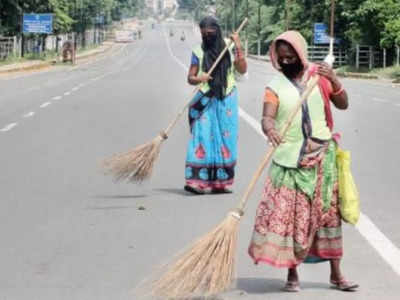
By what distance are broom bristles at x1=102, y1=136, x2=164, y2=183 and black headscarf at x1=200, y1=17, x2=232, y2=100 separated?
746 mm

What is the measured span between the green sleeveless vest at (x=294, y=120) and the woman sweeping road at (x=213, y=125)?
4.39 metres

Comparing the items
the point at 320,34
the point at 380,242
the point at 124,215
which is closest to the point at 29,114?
the point at 124,215

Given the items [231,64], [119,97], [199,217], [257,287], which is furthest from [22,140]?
[119,97]

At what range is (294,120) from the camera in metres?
6.42

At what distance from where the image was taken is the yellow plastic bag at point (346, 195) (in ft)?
20.6

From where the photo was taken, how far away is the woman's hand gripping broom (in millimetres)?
5977

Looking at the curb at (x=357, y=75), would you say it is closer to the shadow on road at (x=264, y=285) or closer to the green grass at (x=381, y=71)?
the green grass at (x=381, y=71)

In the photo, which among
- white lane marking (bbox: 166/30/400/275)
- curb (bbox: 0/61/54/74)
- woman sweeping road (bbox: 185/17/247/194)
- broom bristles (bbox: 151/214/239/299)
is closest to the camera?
broom bristles (bbox: 151/214/239/299)

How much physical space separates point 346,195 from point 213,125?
469 cm

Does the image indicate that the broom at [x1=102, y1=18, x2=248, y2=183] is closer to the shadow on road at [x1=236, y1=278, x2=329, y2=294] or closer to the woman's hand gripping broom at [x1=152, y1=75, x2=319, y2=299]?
the shadow on road at [x1=236, y1=278, x2=329, y2=294]

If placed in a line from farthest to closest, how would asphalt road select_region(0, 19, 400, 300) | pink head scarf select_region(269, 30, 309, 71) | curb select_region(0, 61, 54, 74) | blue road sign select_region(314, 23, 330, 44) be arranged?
blue road sign select_region(314, 23, 330, 44) → curb select_region(0, 61, 54, 74) → asphalt road select_region(0, 19, 400, 300) → pink head scarf select_region(269, 30, 309, 71)

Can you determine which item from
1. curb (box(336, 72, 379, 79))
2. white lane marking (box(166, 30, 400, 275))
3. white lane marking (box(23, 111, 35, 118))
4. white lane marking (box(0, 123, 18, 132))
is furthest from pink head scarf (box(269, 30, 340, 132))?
curb (box(336, 72, 379, 79))

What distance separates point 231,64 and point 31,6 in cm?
7176

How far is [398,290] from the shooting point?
21.6 feet
